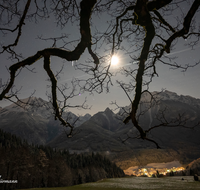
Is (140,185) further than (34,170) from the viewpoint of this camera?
No

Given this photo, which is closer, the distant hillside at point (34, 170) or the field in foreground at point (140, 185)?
the field in foreground at point (140, 185)

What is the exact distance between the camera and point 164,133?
633 feet

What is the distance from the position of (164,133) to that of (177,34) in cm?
22130

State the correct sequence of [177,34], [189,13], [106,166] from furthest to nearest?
1. [106,166]
2. [177,34]
3. [189,13]

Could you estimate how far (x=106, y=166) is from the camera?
6919cm

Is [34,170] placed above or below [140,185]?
above

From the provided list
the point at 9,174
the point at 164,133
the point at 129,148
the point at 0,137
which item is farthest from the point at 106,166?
the point at 164,133

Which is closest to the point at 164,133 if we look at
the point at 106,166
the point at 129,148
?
the point at 129,148

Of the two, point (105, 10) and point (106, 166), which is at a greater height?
point (105, 10)

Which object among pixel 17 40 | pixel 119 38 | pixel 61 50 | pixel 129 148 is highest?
pixel 119 38

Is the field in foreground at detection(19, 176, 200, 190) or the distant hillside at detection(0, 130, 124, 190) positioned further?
the distant hillside at detection(0, 130, 124, 190)

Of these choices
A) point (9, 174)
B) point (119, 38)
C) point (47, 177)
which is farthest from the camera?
point (47, 177)

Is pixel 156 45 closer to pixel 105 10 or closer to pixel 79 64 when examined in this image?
pixel 105 10

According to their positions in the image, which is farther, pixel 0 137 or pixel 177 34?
pixel 0 137
